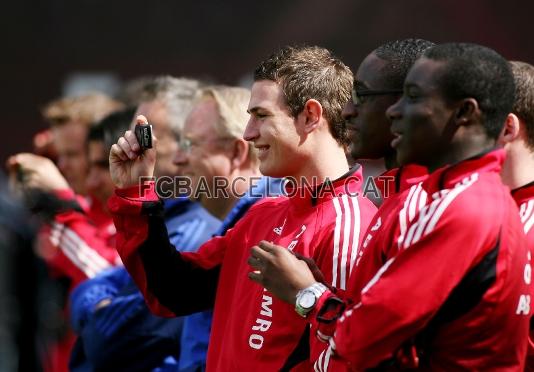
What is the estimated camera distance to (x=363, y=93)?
3.50 metres

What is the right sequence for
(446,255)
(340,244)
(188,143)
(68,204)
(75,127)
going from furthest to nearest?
(75,127), (68,204), (188,143), (340,244), (446,255)

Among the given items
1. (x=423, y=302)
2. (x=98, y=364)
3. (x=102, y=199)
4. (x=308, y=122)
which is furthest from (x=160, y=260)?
(x=102, y=199)

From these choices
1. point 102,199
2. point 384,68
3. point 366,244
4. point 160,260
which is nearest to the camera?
point 366,244

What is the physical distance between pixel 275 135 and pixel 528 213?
0.89 m

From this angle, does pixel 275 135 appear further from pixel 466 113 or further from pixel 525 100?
pixel 466 113

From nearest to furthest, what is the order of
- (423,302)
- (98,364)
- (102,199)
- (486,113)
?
(423,302) < (486,113) < (98,364) < (102,199)

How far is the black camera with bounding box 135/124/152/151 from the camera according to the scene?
3.79 metres

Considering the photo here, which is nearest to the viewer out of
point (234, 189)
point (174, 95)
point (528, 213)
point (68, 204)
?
point (528, 213)

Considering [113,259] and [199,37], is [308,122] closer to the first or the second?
[113,259]

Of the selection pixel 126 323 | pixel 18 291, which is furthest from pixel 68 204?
pixel 18 291

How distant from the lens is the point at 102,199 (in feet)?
22.4

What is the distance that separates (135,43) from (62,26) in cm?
63

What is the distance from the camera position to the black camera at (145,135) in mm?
3791

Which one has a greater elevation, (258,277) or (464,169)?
(464,169)
